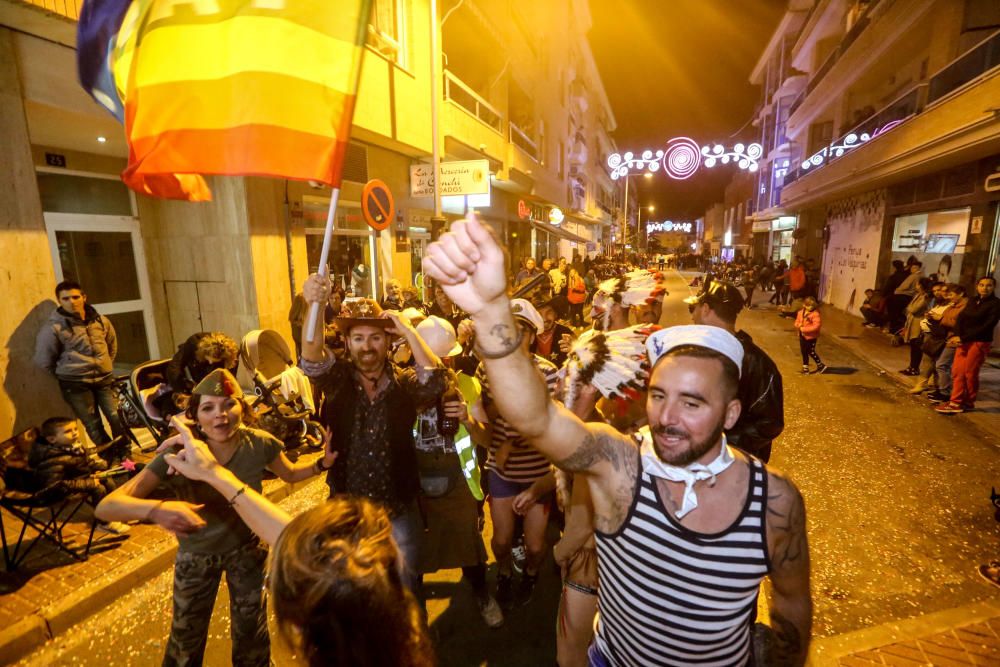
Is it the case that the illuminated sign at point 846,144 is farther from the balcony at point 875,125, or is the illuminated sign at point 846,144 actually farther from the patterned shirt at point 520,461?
the patterned shirt at point 520,461

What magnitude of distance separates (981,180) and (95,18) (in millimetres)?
16938

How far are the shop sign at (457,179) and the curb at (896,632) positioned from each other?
29.3 feet

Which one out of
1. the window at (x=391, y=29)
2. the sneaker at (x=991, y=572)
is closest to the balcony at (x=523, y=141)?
the window at (x=391, y=29)

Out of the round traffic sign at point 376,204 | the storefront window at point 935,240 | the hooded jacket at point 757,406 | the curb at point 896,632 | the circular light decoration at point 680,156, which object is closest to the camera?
the curb at point 896,632

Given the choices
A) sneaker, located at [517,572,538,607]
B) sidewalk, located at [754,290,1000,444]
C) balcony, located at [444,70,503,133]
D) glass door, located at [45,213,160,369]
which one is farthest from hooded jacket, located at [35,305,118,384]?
sidewalk, located at [754,290,1000,444]

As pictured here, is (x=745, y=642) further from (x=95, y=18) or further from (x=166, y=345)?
(x=166, y=345)

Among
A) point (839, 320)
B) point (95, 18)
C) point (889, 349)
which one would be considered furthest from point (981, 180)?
point (95, 18)

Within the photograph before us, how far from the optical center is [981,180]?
12078 millimetres

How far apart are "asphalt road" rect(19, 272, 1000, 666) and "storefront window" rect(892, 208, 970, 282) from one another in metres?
7.68

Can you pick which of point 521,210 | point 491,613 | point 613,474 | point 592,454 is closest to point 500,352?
point 592,454

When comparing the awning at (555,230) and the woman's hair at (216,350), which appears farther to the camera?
the awning at (555,230)

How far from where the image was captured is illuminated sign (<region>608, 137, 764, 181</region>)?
1816cm

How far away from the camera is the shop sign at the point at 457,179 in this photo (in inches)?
407

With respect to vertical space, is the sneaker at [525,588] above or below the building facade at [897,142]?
below
